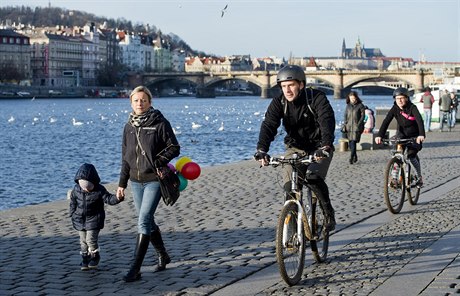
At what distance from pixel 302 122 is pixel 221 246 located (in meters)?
1.73

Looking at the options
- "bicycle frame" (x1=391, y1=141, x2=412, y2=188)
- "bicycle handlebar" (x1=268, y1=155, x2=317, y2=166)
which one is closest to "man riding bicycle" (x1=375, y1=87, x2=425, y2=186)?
"bicycle frame" (x1=391, y1=141, x2=412, y2=188)

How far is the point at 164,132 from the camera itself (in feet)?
23.0

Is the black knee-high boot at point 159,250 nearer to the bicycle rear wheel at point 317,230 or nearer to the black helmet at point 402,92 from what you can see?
the bicycle rear wheel at point 317,230

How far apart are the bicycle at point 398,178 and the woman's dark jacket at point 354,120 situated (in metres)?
7.13

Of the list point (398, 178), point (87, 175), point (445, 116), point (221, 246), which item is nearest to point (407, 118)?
point (398, 178)

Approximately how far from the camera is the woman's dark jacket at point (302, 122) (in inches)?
275

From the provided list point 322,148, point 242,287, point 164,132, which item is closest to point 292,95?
point 322,148

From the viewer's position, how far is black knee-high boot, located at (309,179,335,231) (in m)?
7.29

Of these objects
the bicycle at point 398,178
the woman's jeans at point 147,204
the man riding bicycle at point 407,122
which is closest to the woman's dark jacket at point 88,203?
the woman's jeans at point 147,204

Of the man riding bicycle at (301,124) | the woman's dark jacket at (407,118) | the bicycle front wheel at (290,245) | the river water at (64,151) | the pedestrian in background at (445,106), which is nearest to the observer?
the bicycle front wheel at (290,245)

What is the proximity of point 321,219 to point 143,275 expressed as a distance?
59.7 inches

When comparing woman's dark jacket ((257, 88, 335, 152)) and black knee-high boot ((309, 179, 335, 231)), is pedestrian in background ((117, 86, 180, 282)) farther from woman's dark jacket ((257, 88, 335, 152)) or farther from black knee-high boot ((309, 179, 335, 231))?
black knee-high boot ((309, 179, 335, 231))

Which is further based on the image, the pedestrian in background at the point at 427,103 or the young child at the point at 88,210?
the pedestrian in background at the point at 427,103

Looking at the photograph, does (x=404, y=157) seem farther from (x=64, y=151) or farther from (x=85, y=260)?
(x=64, y=151)
